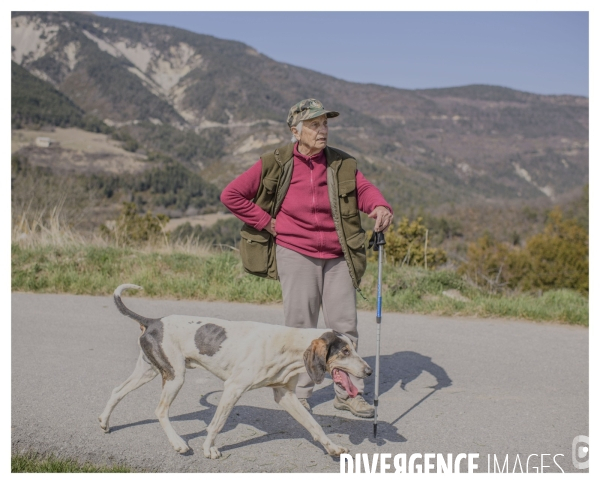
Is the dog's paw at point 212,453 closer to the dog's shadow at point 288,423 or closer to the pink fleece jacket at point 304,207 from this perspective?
the dog's shadow at point 288,423

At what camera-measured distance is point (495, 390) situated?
17.1ft

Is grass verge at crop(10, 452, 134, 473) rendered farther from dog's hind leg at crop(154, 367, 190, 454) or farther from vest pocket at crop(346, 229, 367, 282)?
vest pocket at crop(346, 229, 367, 282)

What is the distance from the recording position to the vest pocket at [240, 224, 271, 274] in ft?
15.4

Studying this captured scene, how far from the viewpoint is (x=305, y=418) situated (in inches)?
151

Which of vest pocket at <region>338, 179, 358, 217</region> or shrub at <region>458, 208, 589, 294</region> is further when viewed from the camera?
shrub at <region>458, 208, 589, 294</region>

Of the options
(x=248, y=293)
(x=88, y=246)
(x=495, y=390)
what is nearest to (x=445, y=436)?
(x=495, y=390)

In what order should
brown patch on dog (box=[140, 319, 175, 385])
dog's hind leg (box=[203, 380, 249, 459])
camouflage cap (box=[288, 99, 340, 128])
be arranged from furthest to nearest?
camouflage cap (box=[288, 99, 340, 128])
brown patch on dog (box=[140, 319, 175, 385])
dog's hind leg (box=[203, 380, 249, 459])

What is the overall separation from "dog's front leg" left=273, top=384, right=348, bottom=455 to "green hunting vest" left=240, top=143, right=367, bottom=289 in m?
1.08

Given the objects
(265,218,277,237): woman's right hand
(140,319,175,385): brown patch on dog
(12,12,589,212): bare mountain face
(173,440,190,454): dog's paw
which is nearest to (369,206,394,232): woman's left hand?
(265,218,277,237): woman's right hand

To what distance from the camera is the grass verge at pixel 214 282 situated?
→ 773cm

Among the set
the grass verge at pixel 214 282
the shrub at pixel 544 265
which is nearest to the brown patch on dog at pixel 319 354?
the grass verge at pixel 214 282

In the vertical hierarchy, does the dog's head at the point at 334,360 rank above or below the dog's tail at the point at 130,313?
below

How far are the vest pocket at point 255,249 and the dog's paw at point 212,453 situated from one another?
1.36m

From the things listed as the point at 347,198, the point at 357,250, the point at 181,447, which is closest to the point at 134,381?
the point at 181,447
